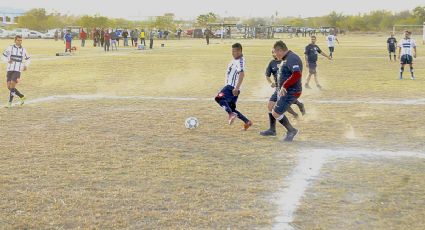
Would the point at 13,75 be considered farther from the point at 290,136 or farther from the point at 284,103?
the point at 290,136

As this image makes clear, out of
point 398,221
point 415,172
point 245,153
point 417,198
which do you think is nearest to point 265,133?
point 245,153

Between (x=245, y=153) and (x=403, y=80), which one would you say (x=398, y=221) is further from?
(x=403, y=80)

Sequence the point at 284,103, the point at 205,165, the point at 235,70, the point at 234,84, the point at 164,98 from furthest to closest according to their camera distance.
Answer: the point at 164,98 < the point at 234,84 < the point at 235,70 < the point at 284,103 < the point at 205,165

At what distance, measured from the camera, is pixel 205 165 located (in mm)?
7918

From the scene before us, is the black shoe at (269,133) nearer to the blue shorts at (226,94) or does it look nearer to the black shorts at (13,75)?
the blue shorts at (226,94)

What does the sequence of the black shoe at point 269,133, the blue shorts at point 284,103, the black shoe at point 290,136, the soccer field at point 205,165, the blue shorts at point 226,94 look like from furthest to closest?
the blue shorts at point 226,94
the black shoe at point 269,133
the black shoe at point 290,136
the blue shorts at point 284,103
the soccer field at point 205,165

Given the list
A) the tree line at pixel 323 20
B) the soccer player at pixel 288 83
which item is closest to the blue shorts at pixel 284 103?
the soccer player at pixel 288 83

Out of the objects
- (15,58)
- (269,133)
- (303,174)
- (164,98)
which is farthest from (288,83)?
(15,58)

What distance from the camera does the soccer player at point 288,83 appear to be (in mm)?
9398

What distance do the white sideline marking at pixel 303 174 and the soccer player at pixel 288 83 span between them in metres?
1.04

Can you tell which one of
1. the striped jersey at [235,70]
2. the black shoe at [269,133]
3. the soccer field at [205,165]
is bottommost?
the soccer field at [205,165]

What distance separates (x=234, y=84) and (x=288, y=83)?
5.78 ft

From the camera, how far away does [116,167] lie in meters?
7.76

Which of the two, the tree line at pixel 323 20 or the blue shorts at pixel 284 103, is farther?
the tree line at pixel 323 20
